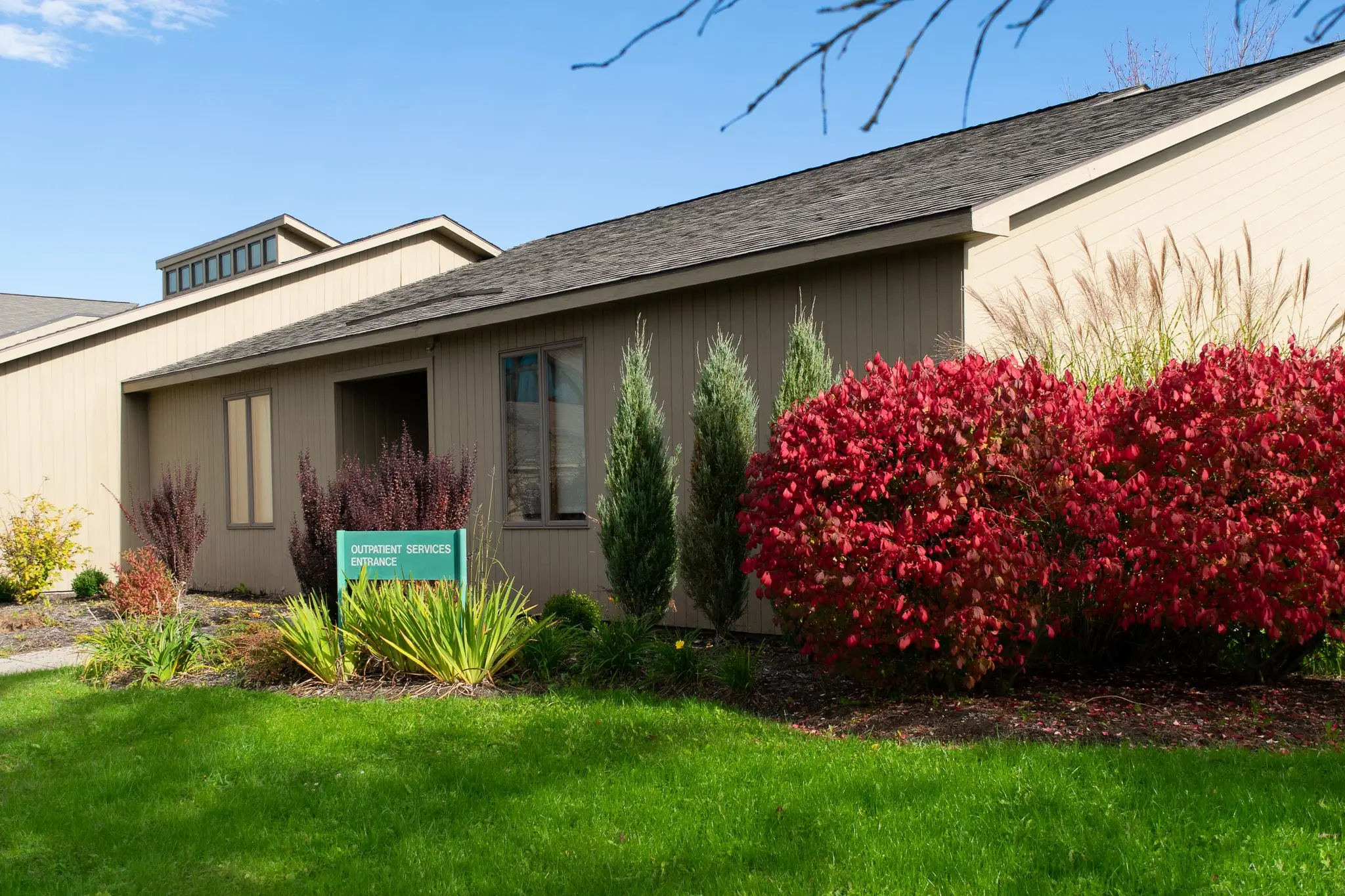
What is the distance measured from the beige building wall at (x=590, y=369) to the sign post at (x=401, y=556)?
2.61 m

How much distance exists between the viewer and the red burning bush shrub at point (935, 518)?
605 centimetres

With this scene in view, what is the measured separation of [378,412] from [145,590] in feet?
13.0

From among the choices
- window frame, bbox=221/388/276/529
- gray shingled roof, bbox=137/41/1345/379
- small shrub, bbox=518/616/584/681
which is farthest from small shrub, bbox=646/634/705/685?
window frame, bbox=221/388/276/529

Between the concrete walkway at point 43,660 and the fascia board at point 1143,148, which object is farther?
the concrete walkway at point 43,660

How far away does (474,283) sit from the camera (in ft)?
49.4

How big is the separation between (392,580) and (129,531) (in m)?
10.7

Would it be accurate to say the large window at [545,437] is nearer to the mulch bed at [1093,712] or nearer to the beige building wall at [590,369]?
the beige building wall at [590,369]

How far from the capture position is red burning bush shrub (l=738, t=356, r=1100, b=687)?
605 cm

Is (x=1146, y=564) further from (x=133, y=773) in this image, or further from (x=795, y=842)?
(x=133, y=773)

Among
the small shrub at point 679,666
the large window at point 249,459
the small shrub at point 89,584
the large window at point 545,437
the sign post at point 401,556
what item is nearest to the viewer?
the small shrub at point 679,666

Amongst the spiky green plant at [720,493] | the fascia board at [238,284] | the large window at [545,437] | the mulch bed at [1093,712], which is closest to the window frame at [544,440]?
the large window at [545,437]

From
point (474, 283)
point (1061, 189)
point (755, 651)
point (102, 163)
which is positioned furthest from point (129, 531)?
point (1061, 189)

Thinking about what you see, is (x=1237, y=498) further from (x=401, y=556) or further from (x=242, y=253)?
(x=242, y=253)

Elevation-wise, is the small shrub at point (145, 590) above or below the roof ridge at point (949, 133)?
below
